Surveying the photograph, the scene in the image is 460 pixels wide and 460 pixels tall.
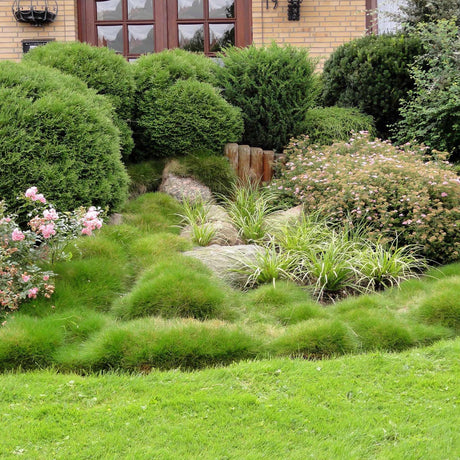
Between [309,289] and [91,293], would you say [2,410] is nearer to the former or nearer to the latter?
[91,293]

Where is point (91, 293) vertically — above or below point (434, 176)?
below

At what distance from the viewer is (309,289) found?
508 cm

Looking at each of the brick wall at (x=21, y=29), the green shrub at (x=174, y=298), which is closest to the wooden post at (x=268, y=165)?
the green shrub at (x=174, y=298)

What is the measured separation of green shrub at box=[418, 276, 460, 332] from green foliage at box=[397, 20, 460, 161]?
3368 mm

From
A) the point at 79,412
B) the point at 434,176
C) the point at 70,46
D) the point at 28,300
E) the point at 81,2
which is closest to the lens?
the point at 79,412

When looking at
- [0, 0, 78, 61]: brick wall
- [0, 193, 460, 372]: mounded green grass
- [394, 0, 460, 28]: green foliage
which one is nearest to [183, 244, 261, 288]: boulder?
[0, 193, 460, 372]: mounded green grass

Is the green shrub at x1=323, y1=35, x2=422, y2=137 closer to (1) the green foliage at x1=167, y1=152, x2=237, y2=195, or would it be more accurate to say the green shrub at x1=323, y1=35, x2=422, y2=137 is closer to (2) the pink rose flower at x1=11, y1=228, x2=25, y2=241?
(1) the green foliage at x1=167, y1=152, x2=237, y2=195

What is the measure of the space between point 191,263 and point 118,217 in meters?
1.48

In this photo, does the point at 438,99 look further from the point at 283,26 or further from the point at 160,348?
the point at 160,348

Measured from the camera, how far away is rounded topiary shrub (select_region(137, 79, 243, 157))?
7.02 m

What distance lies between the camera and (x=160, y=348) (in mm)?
A: 3762

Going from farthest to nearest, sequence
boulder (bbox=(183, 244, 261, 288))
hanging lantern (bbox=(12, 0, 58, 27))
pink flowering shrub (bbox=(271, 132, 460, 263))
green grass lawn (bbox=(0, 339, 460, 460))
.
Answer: hanging lantern (bbox=(12, 0, 58, 27))
pink flowering shrub (bbox=(271, 132, 460, 263))
boulder (bbox=(183, 244, 261, 288))
green grass lawn (bbox=(0, 339, 460, 460))

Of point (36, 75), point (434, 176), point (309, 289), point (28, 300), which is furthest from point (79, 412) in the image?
point (434, 176)

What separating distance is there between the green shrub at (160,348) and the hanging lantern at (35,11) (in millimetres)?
8058
